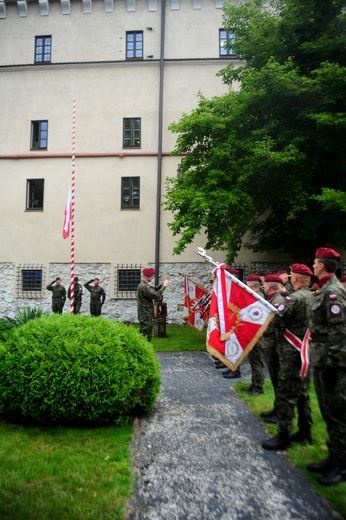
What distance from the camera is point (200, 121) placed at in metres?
13.1

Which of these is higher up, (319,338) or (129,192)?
(129,192)

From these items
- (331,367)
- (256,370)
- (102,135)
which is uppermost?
(102,135)

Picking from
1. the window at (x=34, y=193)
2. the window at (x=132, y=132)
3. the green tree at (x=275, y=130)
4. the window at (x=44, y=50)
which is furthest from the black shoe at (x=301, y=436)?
the window at (x=44, y=50)

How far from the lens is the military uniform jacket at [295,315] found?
16.4 ft

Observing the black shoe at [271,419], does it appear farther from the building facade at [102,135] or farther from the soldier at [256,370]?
the building facade at [102,135]

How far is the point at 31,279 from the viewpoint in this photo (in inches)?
779

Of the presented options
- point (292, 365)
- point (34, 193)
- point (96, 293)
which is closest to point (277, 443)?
point (292, 365)

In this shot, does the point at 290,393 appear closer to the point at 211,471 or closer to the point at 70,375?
the point at 211,471

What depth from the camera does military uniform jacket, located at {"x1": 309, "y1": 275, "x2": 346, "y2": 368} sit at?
4020mm

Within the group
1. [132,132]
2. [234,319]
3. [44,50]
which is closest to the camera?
[234,319]

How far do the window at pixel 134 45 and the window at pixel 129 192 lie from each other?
5.99m

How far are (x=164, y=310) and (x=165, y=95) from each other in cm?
1082

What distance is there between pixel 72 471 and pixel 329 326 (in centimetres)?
281

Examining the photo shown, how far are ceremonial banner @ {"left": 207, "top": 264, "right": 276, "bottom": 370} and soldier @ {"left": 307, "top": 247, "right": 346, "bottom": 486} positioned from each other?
3.08ft
